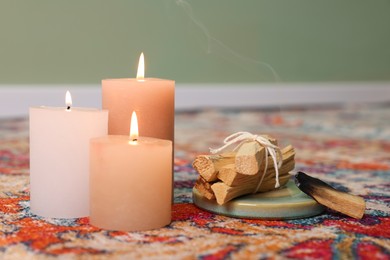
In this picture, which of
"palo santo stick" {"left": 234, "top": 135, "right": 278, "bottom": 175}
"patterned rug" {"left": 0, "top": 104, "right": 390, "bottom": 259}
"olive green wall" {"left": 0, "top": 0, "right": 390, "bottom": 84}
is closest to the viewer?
"patterned rug" {"left": 0, "top": 104, "right": 390, "bottom": 259}

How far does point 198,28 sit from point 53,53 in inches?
57.2

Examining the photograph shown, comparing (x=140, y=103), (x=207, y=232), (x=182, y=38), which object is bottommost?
(x=207, y=232)

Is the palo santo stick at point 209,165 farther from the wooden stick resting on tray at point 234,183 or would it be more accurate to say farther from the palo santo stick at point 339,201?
the palo santo stick at point 339,201

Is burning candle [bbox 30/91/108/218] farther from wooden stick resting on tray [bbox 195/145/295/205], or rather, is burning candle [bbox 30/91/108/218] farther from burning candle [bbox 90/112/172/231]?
wooden stick resting on tray [bbox 195/145/295/205]

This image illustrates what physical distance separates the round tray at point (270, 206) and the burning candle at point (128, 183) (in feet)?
0.38

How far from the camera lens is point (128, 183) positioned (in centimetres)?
78

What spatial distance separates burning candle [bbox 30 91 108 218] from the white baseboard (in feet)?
5.12

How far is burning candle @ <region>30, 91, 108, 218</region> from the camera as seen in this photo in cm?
84

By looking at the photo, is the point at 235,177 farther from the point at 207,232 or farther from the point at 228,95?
the point at 228,95

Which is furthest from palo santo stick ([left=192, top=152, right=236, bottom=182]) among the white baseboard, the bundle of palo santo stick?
the white baseboard

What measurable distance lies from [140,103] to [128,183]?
0.16 m

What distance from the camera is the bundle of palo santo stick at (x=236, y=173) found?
2.74 feet

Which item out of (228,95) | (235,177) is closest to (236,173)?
(235,177)

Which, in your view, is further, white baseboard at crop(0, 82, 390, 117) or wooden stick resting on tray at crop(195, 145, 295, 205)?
white baseboard at crop(0, 82, 390, 117)
